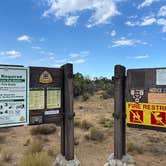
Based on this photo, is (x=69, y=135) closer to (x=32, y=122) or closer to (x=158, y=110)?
(x=32, y=122)

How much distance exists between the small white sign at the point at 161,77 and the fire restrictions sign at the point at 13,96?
285 centimetres

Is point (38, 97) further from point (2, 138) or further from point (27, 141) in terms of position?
point (2, 138)

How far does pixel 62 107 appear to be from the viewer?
6.43 m

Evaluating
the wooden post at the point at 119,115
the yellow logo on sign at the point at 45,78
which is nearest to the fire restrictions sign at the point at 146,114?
the wooden post at the point at 119,115

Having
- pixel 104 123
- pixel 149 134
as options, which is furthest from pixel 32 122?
pixel 104 123

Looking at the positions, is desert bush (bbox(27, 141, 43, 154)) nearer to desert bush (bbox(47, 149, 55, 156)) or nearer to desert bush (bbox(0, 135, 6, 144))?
desert bush (bbox(47, 149, 55, 156))

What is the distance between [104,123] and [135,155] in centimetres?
527

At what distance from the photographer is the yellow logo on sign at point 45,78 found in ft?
Answer: 20.0

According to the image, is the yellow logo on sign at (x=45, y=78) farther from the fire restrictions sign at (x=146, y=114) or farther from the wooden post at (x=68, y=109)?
the fire restrictions sign at (x=146, y=114)

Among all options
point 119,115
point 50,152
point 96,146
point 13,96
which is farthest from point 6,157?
point 119,115

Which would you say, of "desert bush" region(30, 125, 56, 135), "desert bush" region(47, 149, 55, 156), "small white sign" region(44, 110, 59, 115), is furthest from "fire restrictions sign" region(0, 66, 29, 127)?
"desert bush" region(30, 125, 56, 135)

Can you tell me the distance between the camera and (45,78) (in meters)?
6.14

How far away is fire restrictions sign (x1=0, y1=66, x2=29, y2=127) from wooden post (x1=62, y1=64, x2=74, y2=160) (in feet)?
2.87

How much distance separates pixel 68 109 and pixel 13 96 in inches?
48.2
